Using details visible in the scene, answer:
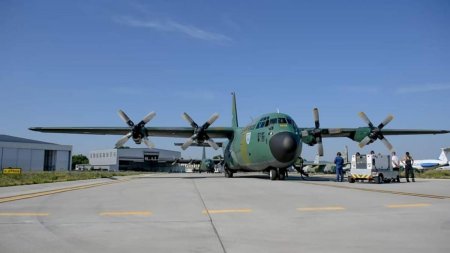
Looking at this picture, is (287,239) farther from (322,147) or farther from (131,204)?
(322,147)

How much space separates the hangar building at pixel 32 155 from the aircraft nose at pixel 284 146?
218 feet

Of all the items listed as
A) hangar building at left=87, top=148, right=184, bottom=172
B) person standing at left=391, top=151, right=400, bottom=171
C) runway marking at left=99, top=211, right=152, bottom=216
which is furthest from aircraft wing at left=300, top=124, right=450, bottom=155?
hangar building at left=87, top=148, right=184, bottom=172

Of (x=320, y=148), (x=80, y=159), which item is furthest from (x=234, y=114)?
(x=80, y=159)

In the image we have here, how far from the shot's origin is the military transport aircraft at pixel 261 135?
2366 centimetres

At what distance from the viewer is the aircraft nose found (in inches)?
900

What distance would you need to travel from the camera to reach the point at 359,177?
2253 centimetres

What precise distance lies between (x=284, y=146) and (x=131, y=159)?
101 meters

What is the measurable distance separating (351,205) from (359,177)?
43.3ft

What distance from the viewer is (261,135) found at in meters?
25.7

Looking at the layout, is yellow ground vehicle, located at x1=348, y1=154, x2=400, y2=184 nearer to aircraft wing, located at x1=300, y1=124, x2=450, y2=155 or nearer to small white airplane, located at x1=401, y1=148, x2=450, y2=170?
aircraft wing, located at x1=300, y1=124, x2=450, y2=155

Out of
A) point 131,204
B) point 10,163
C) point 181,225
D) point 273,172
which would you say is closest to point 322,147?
point 273,172

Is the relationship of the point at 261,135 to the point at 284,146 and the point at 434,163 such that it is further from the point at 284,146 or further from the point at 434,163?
the point at 434,163

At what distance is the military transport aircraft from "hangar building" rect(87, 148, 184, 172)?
7855cm

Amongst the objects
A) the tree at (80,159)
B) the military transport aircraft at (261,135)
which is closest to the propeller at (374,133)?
the military transport aircraft at (261,135)
